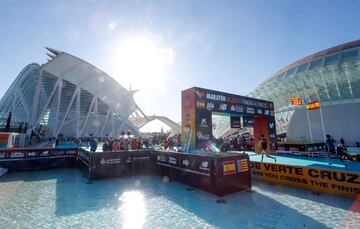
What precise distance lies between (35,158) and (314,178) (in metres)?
16.2

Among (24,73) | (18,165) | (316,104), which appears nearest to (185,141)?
(18,165)

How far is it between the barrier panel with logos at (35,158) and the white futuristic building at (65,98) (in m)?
20.9

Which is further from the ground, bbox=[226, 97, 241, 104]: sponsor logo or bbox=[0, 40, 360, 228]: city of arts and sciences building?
bbox=[226, 97, 241, 104]: sponsor logo

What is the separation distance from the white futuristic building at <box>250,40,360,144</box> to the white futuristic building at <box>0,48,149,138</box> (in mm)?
40731

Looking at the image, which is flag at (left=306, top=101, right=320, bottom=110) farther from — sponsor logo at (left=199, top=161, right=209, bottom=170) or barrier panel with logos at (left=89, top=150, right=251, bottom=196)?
sponsor logo at (left=199, top=161, right=209, bottom=170)

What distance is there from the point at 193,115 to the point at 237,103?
19.4 feet

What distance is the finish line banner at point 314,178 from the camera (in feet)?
19.0

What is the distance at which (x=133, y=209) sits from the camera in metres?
4.99

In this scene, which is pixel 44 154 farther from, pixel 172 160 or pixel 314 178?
pixel 314 178

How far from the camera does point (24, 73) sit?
121ft

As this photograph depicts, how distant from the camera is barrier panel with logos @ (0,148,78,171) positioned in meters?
10.8

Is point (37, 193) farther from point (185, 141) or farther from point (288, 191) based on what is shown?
point (288, 191)

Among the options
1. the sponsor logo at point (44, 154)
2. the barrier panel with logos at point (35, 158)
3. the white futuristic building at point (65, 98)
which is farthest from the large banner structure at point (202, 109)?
the white futuristic building at point (65, 98)

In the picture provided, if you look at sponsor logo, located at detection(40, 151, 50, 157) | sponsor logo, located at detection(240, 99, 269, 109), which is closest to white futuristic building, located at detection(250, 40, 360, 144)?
sponsor logo, located at detection(240, 99, 269, 109)
